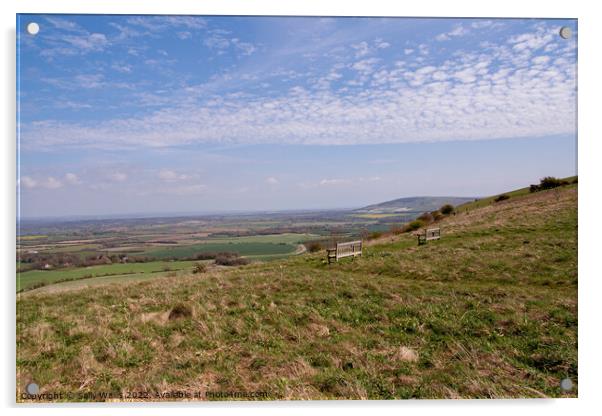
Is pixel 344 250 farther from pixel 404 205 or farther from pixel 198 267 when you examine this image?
pixel 198 267

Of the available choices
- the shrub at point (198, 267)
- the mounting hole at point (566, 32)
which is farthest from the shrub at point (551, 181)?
the shrub at point (198, 267)

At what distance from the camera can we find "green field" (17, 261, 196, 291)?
18.1 ft

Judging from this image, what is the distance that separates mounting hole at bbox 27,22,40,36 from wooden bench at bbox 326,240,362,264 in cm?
981

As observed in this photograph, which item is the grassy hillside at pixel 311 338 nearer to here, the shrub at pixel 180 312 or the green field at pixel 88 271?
the shrub at pixel 180 312

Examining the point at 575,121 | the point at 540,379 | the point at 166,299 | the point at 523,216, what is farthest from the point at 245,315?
the point at 523,216

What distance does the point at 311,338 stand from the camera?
548cm

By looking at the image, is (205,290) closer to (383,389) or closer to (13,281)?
(13,281)

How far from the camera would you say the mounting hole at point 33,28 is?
18.5 ft

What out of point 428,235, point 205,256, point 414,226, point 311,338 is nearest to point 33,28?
point 205,256

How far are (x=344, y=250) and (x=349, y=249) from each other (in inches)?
14.8

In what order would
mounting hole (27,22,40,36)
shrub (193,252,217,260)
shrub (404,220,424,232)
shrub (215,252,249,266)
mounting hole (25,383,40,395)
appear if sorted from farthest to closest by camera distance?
1. shrub (404,220,424,232)
2. shrub (215,252,249,266)
3. shrub (193,252,217,260)
4. mounting hole (27,22,40,36)
5. mounting hole (25,383,40,395)

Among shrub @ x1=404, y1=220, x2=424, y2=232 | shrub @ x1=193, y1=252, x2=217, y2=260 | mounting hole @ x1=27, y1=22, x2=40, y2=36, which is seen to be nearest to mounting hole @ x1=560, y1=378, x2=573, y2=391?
shrub @ x1=193, y1=252, x2=217, y2=260

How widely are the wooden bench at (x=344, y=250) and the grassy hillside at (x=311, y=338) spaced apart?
15.5 feet

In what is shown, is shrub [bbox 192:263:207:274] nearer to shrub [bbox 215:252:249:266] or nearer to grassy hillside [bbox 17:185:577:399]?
shrub [bbox 215:252:249:266]
